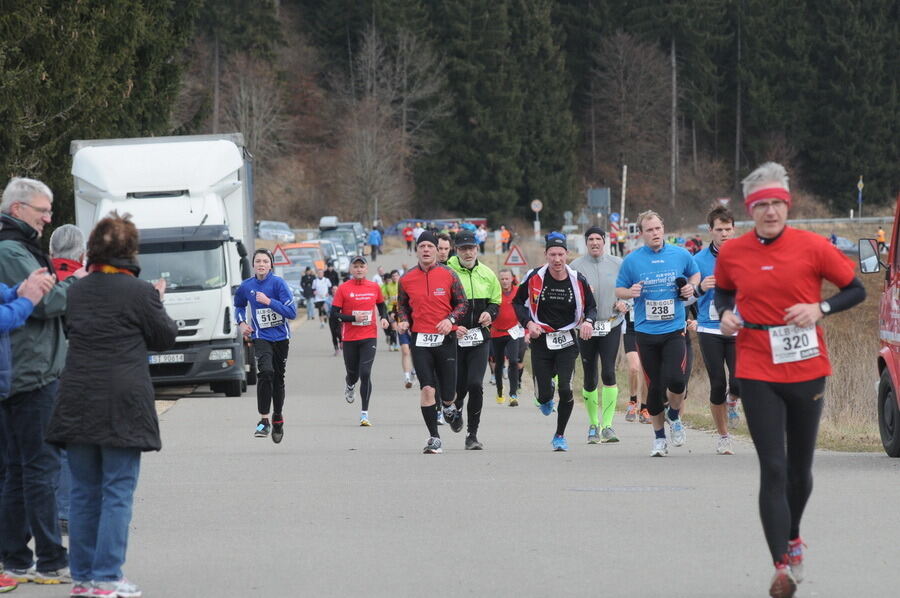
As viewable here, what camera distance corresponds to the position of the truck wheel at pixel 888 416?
12.6 m

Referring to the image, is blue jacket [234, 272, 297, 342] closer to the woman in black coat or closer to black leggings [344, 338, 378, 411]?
black leggings [344, 338, 378, 411]

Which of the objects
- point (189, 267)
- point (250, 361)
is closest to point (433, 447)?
point (189, 267)

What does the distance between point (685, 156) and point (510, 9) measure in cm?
1881

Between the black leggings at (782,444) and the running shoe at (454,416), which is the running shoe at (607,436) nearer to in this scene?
the running shoe at (454,416)

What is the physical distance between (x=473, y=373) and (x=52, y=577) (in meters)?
6.97

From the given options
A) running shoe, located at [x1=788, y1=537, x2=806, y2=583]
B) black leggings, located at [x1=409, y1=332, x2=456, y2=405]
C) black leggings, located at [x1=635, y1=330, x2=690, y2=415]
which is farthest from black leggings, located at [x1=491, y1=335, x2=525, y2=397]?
running shoe, located at [x1=788, y1=537, x2=806, y2=583]

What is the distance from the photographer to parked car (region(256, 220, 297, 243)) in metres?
76.8

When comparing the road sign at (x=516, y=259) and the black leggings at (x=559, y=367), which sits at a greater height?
the road sign at (x=516, y=259)

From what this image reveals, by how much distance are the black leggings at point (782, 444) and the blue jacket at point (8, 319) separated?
349cm

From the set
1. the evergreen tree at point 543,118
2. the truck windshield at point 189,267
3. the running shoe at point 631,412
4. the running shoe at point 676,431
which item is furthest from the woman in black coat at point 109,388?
the evergreen tree at point 543,118

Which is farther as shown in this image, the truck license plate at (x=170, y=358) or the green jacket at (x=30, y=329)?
the truck license plate at (x=170, y=358)

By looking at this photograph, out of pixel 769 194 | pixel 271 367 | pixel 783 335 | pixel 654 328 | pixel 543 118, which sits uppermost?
pixel 543 118

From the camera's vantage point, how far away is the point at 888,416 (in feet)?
42.2

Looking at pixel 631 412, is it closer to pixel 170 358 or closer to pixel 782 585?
pixel 170 358
